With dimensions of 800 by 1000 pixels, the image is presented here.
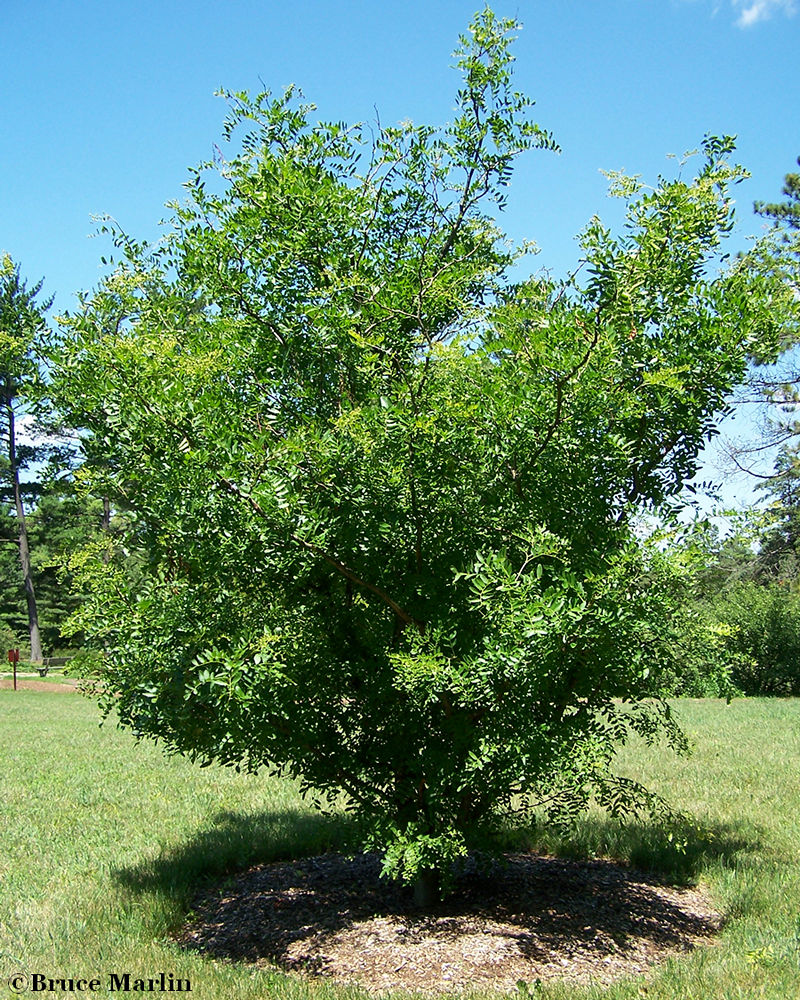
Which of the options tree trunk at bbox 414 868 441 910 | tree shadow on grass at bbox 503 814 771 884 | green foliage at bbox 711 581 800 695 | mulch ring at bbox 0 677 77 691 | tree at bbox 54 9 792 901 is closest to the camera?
tree at bbox 54 9 792 901

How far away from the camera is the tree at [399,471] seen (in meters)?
4.51

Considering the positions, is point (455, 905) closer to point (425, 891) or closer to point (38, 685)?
point (425, 891)

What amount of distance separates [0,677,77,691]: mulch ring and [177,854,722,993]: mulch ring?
90.5ft

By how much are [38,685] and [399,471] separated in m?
32.1

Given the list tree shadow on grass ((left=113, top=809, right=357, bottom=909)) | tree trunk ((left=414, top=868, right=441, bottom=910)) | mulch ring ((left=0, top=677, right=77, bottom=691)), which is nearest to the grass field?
tree shadow on grass ((left=113, top=809, right=357, bottom=909))

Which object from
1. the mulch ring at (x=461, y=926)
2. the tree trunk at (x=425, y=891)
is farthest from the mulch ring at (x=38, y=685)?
the tree trunk at (x=425, y=891)

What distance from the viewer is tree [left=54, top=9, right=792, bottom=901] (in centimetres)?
451

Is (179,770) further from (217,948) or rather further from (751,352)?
(751,352)

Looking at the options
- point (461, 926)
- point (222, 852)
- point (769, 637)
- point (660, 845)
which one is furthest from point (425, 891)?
point (769, 637)

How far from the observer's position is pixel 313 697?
5.36 meters

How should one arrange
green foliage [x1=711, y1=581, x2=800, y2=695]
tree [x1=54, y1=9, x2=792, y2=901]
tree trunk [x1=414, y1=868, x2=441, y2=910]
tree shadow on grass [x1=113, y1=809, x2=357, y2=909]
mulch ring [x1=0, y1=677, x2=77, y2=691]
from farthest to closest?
mulch ring [x1=0, y1=677, x2=77, y2=691] < green foliage [x1=711, y1=581, x2=800, y2=695] < tree shadow on grass [x1=113, y1=809, x2=357, y2=909] < tree trunk [x1=414, y1=868, x2=441, y2=910] < tree [x1=54, y1=9, x2=792, y2=901]

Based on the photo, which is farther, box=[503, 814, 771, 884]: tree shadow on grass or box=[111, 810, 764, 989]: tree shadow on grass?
box=[503, 814, 771, 884]: tree shadow on grass

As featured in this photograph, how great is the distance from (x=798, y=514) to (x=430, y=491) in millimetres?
27429

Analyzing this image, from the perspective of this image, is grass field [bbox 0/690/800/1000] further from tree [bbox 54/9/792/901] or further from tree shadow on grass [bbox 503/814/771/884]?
tree [bbox 54/9/792/901]
